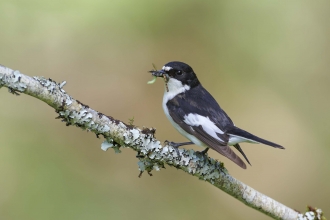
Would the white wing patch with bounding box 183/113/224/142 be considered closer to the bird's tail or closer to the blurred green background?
the bird's tail

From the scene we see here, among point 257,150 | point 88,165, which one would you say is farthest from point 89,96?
point 257,150

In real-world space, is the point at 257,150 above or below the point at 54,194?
above

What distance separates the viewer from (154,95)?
17.3 feet

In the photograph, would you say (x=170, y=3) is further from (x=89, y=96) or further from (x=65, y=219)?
(x=65, y=219)

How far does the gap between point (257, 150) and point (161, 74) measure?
2666 millimetres

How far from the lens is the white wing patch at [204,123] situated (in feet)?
9.21

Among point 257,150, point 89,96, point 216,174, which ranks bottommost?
point 216,174

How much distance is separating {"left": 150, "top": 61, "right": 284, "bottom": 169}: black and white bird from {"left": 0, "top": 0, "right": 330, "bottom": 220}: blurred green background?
6.19ft

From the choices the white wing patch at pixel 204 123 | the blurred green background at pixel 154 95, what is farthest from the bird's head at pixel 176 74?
the blurred green background at pixel 154 95

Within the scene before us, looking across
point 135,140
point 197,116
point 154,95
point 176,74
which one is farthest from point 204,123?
point 154,95

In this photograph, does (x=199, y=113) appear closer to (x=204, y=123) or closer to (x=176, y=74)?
(x=204, y=123)

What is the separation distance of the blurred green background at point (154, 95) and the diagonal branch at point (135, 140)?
220 centimetres

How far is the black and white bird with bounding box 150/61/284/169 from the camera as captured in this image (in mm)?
2725

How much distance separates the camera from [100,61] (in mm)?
5430
